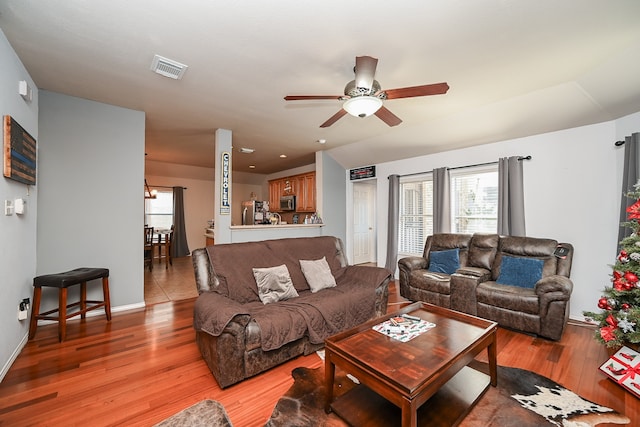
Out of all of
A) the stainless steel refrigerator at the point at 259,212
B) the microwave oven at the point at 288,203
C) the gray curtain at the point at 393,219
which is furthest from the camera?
the microwave oven at the point at 288,203

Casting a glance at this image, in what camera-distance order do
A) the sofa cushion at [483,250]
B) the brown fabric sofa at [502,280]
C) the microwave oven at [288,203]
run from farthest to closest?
the microwave oven at [288,203]
the sofa cushion at [483,250]
the brown fabric sofa at [502,280]

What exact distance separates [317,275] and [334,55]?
7.28ft

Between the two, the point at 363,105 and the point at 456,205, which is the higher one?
Answer: the point at 363,105

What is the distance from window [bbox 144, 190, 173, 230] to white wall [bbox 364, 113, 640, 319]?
806cm

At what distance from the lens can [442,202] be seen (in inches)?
177

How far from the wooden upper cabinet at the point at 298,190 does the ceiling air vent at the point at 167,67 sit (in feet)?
13.6

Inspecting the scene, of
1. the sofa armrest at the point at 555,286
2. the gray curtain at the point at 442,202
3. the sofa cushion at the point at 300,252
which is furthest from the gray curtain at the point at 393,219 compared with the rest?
the sofa armrest at the point at 555,286

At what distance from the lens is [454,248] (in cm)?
394

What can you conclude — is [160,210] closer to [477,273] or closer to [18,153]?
[18,153]

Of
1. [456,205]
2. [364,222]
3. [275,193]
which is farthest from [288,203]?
[456,205]

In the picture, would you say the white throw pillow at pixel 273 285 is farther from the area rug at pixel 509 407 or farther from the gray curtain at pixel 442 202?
the gray curtain at pixel 442 202

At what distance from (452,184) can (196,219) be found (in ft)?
22.6

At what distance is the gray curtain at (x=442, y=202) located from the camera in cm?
446

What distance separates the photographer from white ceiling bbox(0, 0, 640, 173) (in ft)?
5.73
